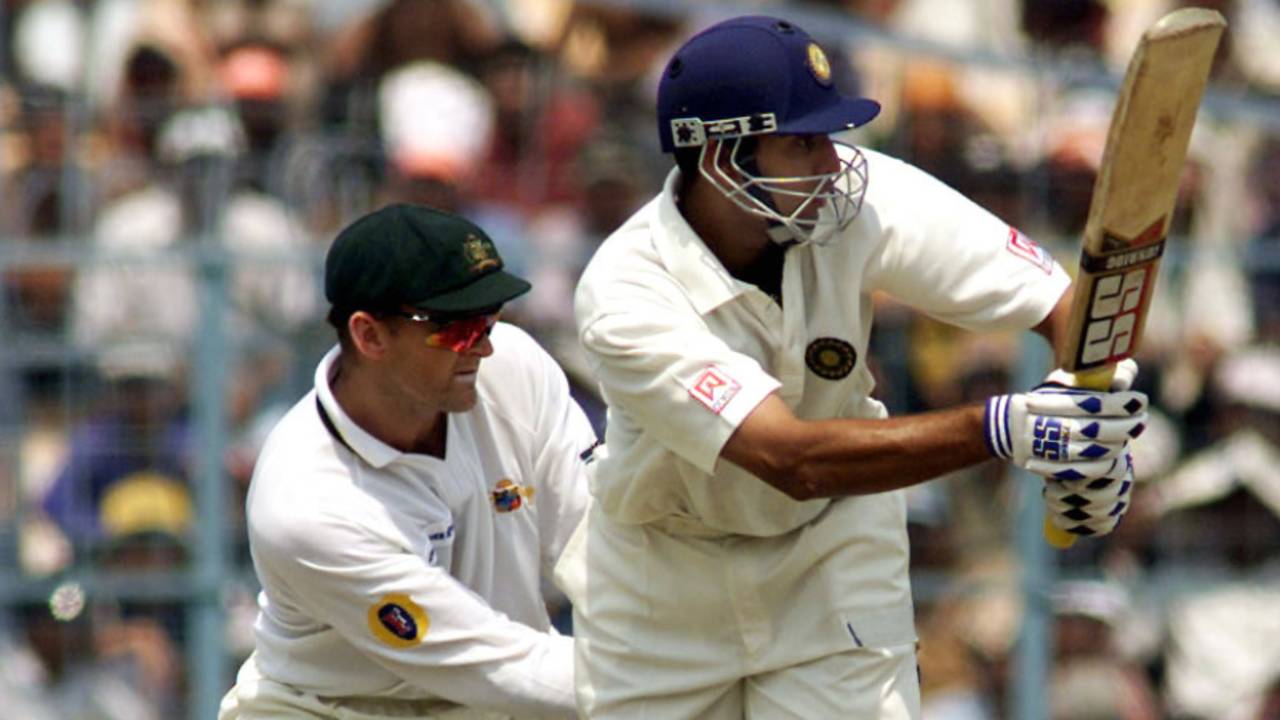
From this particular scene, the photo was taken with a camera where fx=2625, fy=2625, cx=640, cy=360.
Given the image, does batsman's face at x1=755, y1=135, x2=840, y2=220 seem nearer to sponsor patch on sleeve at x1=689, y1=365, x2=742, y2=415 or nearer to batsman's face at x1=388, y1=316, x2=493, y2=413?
sponsor patch on sleeve at x1=689, y1=365, x2=742, y2=415

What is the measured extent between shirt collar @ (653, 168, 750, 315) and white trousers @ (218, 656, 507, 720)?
128cm

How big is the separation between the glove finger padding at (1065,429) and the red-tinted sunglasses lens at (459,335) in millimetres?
1261

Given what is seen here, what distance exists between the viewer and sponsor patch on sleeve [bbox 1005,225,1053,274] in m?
5.26

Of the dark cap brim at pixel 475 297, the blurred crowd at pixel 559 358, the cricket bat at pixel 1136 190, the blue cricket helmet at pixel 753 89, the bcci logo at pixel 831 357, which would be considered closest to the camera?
the cricket bat at pixel 1136 190

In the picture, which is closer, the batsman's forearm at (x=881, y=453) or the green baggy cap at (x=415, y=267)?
the batsman's forearm at (x=881, y=453)

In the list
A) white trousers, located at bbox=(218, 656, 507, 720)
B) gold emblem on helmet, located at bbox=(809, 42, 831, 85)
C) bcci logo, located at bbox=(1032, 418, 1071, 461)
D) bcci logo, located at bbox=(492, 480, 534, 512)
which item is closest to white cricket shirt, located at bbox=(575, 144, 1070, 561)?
gold emblem on helmet, located at bbox=(809, 42, 831, 85)

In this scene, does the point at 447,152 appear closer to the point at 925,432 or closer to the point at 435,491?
the point at 435,491

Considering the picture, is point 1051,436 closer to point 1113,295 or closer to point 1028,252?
point 1113,295

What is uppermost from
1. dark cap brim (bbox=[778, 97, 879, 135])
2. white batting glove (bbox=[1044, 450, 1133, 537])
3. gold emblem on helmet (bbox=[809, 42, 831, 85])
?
gold emblem on helmet (bbox=[809, 42, 831, 85])

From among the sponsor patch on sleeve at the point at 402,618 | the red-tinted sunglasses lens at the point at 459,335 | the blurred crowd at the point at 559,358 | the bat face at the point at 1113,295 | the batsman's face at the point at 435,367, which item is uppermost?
the bat face at the point at 1113,295

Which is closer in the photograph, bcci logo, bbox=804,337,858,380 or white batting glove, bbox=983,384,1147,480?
white batting glove, bbox=983,384,1147,480

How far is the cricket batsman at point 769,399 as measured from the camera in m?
5.00

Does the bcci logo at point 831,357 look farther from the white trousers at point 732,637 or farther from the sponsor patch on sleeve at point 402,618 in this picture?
the sponsor patch on sleeve at point 402,618

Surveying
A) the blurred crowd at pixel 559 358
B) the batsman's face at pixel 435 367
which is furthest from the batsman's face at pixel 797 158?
the blurred crowd at pixel 559 358
